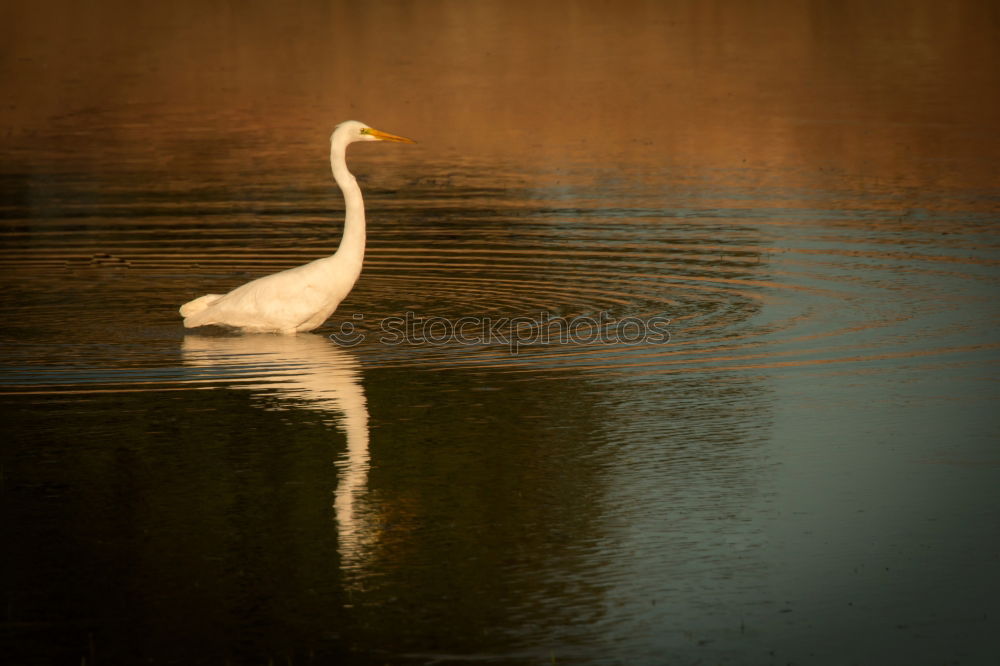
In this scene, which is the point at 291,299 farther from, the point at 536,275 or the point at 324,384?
the point at 536,275

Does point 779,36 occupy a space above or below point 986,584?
above

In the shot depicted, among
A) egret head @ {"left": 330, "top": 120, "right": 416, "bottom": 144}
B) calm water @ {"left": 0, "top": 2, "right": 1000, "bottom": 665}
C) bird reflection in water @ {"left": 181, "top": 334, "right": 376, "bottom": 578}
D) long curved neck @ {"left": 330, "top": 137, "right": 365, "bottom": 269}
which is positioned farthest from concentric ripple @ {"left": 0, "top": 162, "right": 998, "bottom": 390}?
egret head @ {"left": 330, "top": 120, "right": 416, "bottom": 144}

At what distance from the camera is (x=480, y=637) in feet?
24.3

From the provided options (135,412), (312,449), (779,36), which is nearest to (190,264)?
(135,412)

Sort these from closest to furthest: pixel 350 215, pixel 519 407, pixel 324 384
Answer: pixel 519 407, pixel 324 384, pixel 350 215

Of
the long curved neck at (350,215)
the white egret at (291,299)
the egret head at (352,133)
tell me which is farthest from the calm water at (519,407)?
the egret head at (352,133)

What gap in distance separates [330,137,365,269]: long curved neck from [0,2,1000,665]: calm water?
0.69 m

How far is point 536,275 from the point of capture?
1795 cm

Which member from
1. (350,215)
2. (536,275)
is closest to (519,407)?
(350,215)

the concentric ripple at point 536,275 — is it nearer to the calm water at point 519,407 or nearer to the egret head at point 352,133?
the calm water at point 519,407

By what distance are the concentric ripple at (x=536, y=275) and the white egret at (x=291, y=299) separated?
28cm

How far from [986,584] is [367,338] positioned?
7581 mm

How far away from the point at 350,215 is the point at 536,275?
305 cm

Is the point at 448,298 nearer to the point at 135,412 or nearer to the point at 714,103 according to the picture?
the point at 135,412
